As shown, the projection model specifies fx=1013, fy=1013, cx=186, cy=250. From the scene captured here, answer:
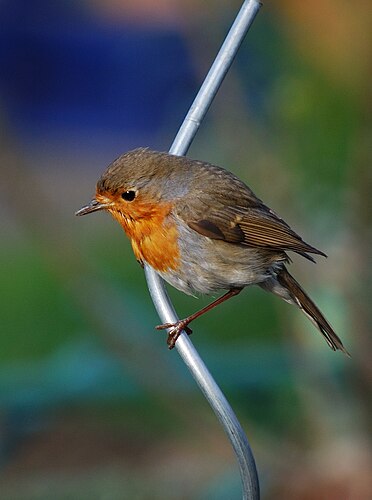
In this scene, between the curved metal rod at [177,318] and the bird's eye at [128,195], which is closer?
the curved metal rod at [177,318]

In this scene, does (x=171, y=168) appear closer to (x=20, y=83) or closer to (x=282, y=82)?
(x=282, y=82)

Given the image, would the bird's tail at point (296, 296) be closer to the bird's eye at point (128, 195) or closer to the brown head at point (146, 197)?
the brown head at point (146, 197)

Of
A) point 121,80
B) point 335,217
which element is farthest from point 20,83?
point 335,217

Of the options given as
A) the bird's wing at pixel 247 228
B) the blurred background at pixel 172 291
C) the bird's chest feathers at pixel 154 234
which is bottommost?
the blurred background at pixel 172 291

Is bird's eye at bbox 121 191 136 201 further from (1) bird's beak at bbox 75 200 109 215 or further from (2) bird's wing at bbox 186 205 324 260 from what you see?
(2) bird's wing at bbox 186 205 324 260

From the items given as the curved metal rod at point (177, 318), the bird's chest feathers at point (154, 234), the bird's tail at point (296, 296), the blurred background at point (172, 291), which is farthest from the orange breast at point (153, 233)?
the blurred background at point (172, 291)

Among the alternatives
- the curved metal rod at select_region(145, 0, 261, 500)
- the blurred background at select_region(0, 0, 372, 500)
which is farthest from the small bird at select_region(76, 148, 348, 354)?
the blurred background at select_region(0, 0, 372, 500)
